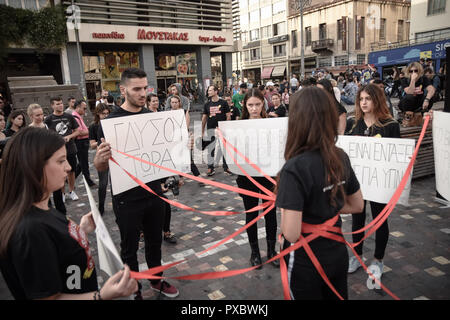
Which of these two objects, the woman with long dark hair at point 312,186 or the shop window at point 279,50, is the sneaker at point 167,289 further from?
the shop window at point 279,50

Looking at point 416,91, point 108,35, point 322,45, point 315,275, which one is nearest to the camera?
point 315,275

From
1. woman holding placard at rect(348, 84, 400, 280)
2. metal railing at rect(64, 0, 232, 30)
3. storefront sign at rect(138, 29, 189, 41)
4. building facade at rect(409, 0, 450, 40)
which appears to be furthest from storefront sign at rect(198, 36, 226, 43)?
woman holding placard at rect(348, 84, 400, 280)

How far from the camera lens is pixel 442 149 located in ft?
10.1

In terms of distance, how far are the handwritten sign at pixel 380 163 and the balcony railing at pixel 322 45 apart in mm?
44289

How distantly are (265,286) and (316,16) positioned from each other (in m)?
48.8

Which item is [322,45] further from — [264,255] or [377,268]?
[377,268]

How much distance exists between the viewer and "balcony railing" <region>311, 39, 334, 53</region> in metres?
42.5

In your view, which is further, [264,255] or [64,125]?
[64,125]

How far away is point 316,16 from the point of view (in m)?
44.6

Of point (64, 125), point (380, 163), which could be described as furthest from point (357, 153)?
point (64, 125)

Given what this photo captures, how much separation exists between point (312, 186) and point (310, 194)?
0.06 metres

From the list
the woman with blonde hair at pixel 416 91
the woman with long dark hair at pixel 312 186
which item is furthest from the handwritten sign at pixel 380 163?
the woman with blonde hair at pixel 416 91
